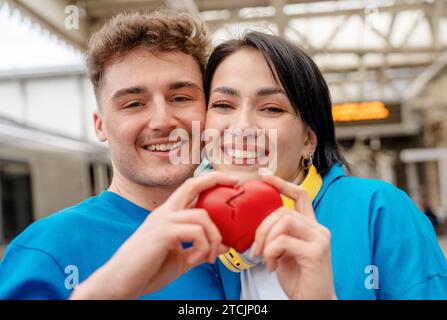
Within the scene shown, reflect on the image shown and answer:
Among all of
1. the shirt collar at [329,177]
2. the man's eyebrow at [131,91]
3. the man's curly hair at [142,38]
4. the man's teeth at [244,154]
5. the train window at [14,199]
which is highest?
the man's curly hair at [142,38]

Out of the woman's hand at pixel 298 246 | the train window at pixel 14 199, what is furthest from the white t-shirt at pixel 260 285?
the train window at pixel 14 199

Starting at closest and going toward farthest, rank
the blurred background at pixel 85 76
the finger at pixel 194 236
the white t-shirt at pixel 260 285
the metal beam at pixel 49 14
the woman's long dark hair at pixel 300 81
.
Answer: the finger at pixel 194 236 < the white t-shirt at pixel 260 285 < the woman's long dark hair at pixel 300 81 < the metal beam at pixel 49 14 < the blurred background at pixel 85 76

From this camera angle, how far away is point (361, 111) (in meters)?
8.58

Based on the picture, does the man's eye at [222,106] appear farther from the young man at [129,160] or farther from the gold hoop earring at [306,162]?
the gold hoop earring at [306,162]

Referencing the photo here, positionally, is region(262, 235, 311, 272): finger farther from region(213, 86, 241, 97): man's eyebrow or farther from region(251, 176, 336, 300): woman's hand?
region(213, 86, 241, 97): man's eyebrow

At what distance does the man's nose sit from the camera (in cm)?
137

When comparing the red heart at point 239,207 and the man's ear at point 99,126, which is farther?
the man's ear at point 99,126

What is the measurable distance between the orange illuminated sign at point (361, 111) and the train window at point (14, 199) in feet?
15.5

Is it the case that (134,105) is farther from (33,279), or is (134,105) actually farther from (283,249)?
(283,249)

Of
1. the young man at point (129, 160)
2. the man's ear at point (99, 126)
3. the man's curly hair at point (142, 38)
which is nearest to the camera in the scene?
the young man at point (129, 160)

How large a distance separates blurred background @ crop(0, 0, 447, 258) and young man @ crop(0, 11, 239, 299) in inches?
55.1

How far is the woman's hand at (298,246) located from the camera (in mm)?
905

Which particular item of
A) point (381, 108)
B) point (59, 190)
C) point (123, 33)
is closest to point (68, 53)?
point (123, 33)

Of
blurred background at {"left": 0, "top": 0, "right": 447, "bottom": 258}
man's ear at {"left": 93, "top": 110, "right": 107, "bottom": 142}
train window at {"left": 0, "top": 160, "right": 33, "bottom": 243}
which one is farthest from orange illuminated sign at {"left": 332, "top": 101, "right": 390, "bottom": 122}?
man's ear at {"left": 93, "top": 110, "right": 107, "bottom": 142}
